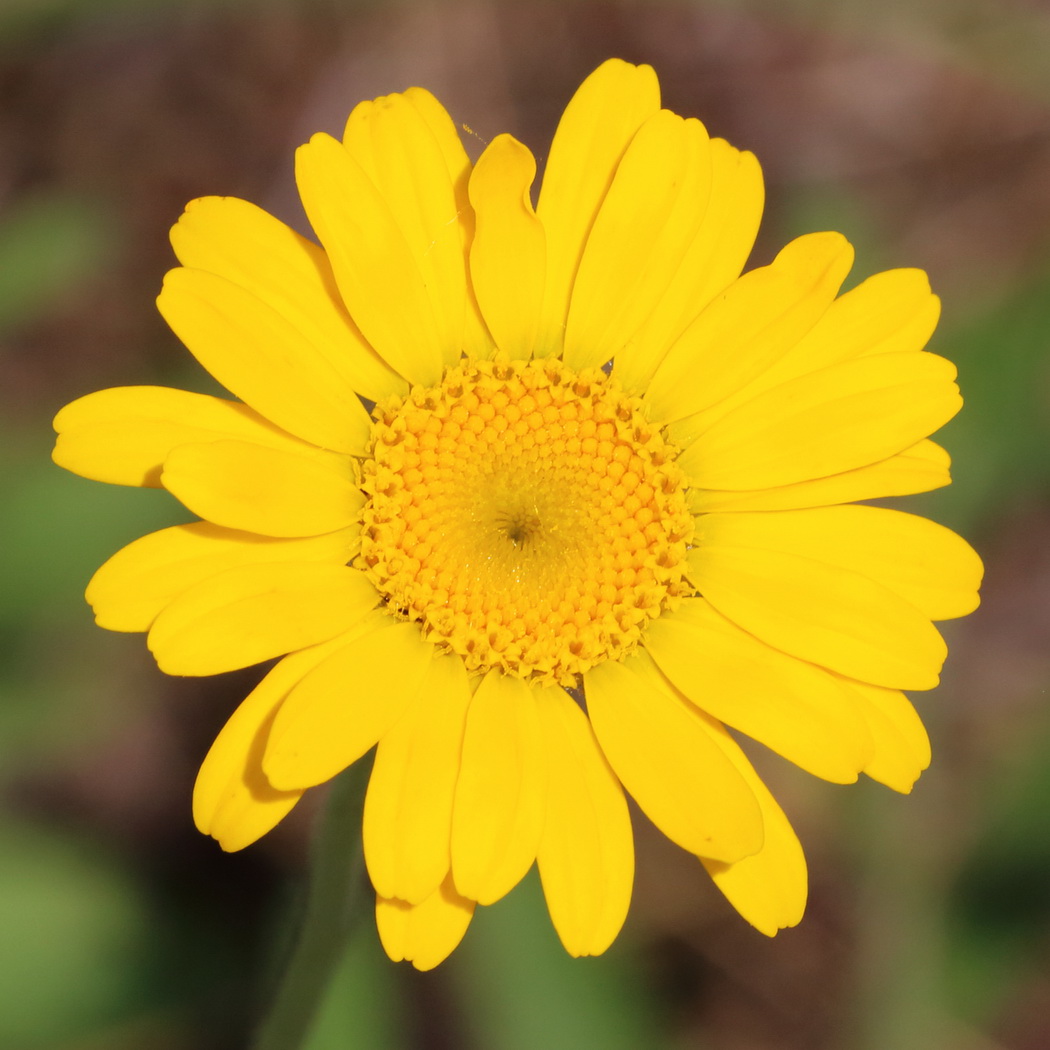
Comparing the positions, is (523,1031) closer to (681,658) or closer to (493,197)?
(681,658)

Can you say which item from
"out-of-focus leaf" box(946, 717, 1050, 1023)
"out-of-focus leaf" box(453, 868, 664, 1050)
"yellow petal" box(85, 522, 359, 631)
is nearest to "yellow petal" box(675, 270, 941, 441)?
"yellow petal" box(85, 522, 359, 631)

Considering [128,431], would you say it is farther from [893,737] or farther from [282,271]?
[893,737]

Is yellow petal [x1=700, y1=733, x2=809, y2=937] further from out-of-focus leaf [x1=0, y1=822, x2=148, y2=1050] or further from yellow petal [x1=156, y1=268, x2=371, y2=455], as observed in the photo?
out-of-focus leaf [x1=0, y1=822, x2=148, y2=1050]

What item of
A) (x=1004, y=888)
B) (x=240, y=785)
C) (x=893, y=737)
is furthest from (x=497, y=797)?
(x=1004, y=888)

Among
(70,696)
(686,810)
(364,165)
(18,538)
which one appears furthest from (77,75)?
(686,810)

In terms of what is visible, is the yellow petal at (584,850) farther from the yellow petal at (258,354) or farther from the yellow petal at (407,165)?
the yellow petal at (407,165)
